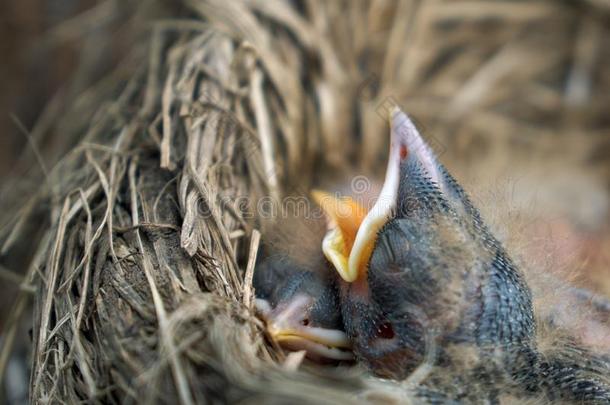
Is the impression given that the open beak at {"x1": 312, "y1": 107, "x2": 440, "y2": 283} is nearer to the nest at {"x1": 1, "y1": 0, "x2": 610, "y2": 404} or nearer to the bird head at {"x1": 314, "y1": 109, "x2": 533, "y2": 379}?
the bird head at {"x1": 314, "y1": 109, "x2": 533, "y2": 379}

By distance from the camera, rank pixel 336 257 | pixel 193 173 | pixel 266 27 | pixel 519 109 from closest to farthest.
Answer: pixel 336 257
pixel 193 173
pixel 266 27
pixel 519 109

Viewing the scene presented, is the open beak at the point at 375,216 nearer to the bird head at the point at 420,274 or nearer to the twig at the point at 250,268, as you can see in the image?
the bird head at the point at 420,274

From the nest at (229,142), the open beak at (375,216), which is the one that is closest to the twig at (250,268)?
the nest at (229,142)

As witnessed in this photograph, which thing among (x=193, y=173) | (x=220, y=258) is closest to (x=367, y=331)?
(x=220, y=258)

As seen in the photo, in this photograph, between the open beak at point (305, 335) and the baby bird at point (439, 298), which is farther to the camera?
the open beak at point (305, 335)

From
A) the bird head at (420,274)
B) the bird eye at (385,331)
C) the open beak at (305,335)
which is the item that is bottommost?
the open beak at (305,335)

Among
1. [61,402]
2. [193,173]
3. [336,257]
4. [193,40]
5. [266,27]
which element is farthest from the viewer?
[266,27]

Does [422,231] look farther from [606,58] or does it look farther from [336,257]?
[606,58]
